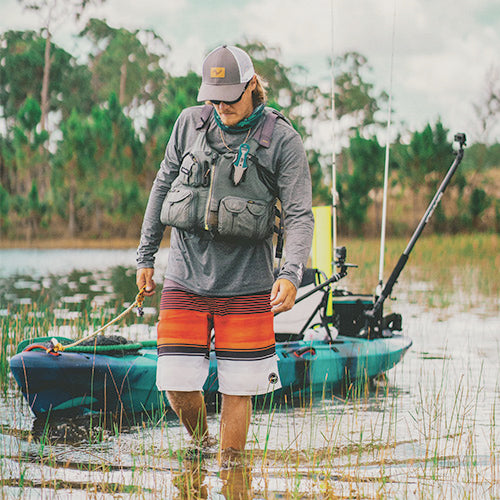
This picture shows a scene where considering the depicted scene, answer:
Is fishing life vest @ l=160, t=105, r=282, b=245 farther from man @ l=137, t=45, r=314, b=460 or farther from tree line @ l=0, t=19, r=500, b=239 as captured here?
tree line @ l=0, t=19, r=500, b=239

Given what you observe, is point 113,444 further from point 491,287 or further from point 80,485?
point 491,287

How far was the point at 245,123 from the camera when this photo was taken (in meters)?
3.82

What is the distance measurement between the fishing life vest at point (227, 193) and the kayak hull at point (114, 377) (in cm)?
142

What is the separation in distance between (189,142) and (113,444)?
1850 millimetres

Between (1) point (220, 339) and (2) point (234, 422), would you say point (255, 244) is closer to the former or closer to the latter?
(1) point (220, 339)

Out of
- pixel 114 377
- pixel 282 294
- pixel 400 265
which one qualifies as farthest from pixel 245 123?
pixel 400 265

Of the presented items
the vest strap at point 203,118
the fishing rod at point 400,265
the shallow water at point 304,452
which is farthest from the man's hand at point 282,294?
the fishing rod at point 400,265

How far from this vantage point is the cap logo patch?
3729 millimetres

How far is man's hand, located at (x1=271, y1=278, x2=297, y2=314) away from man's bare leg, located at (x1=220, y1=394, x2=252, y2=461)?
51 centimetres

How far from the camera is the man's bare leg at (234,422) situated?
3.95 m

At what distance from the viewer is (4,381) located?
6.19m

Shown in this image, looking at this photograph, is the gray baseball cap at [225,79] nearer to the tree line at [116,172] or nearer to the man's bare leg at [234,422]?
the man's bare leg at [234,422]

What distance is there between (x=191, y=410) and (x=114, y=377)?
1.40 metres

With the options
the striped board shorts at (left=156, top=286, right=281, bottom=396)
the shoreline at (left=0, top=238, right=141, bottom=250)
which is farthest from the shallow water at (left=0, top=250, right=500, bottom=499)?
the shoreline at (left=0, top=238, right=141, bottom=250)
